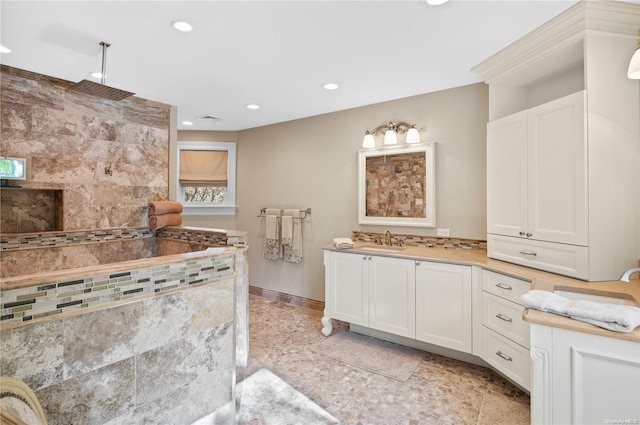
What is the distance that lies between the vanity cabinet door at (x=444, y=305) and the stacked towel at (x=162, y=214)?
2.50 metres

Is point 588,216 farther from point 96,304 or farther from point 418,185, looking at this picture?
point 96,304

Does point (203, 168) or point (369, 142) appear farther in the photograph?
point (203, 168)

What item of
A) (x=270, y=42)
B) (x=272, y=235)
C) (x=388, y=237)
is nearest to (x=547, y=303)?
(x=388, y=237)

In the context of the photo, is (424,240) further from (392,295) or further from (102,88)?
(102,88)

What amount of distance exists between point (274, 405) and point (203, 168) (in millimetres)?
3706

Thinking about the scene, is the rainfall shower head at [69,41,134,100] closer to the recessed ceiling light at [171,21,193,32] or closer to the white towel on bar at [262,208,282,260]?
the recessed ceiling light at [171,21,193,32]

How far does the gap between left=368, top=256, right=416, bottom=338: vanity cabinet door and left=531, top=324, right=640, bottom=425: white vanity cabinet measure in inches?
57.9

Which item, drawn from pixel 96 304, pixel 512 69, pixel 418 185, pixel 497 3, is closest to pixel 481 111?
pixel 512 69

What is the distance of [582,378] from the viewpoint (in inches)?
46.1

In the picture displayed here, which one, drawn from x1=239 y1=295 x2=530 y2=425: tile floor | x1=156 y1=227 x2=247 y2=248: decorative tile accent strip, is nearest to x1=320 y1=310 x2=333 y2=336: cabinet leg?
x1=239 y1=295 x2=530 y2=425: tile floor

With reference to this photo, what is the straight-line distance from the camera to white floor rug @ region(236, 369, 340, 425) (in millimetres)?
1965

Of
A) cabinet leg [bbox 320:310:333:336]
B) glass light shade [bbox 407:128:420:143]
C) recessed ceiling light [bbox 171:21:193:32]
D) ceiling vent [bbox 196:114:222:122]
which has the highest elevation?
ceiling vent [bbox 196:114:222:122]

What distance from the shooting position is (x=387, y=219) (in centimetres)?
347

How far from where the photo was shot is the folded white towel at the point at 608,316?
43.3 inches
